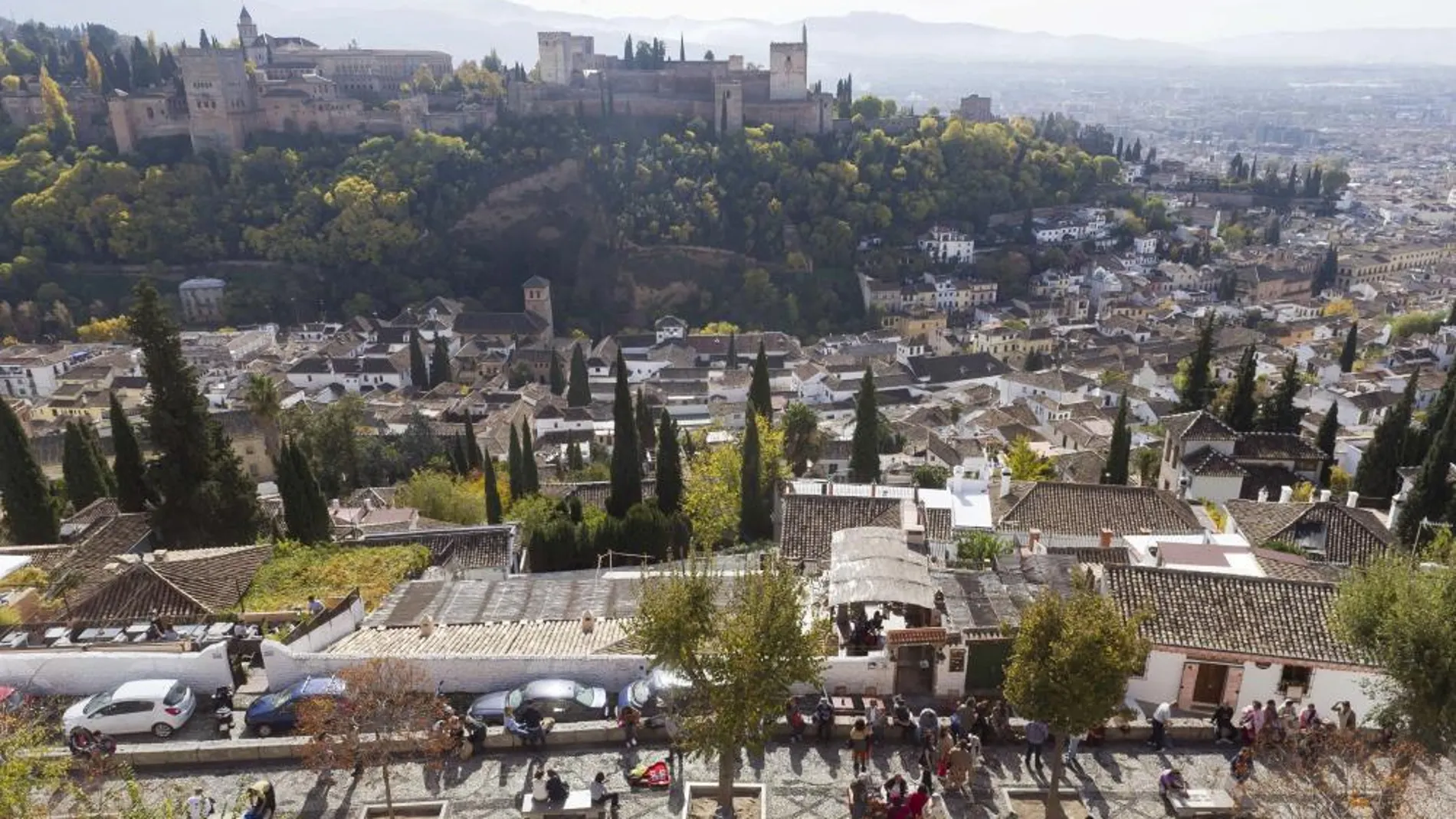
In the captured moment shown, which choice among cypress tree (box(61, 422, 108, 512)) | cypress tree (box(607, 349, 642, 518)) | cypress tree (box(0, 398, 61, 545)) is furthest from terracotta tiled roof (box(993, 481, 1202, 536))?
cypress tree (box(61, 422, 108, 512))

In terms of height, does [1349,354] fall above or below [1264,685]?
below

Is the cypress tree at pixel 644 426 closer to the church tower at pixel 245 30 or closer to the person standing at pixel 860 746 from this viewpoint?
the person standing at pixel 860 746

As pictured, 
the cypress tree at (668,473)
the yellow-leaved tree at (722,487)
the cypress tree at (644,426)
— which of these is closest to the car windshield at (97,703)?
the yellow-leaved tree at (722,487)

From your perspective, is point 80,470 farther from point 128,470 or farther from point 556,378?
point 556,378

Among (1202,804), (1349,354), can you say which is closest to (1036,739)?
(1202,804)

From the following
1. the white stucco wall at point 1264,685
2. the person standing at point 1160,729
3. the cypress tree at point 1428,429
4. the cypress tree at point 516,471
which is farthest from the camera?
the cypress tree at point 516,471

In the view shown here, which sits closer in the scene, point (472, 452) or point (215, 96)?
point (472, 452)
